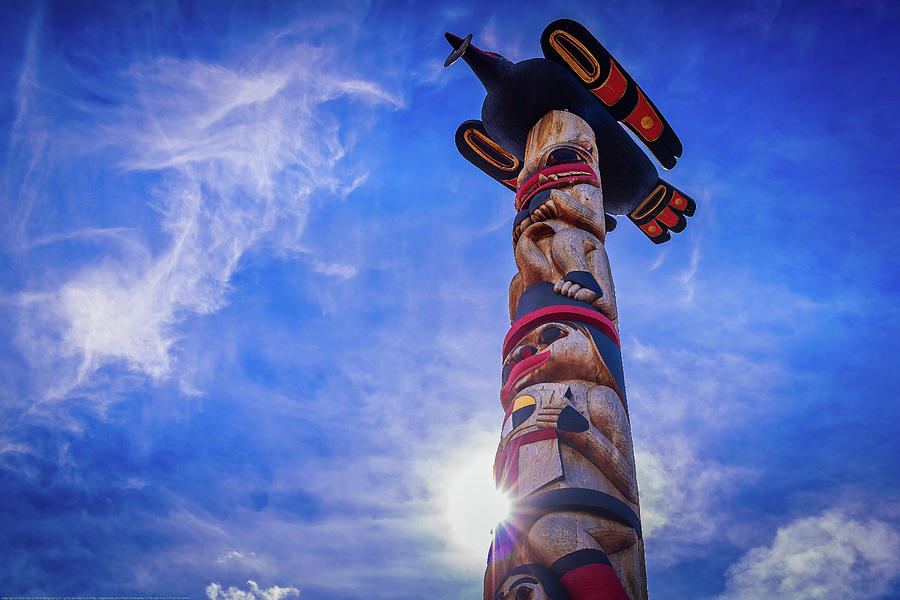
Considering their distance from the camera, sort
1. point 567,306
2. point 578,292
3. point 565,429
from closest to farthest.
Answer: point 565,429, point 567,306, point 578,292

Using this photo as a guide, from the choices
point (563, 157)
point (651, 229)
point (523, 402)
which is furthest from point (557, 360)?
point (651, 229)

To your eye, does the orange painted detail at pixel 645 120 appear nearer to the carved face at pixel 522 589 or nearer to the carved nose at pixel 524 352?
the carved nose at pixel 524 352

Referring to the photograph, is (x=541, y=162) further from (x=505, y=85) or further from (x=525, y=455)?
(x=525, y=455)

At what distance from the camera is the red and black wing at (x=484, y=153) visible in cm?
930

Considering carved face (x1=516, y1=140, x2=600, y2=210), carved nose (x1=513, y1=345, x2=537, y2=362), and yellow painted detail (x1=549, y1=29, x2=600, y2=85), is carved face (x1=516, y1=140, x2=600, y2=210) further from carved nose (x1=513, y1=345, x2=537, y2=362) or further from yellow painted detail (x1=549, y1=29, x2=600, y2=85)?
carved nose (x1=513, y1=345, x2=537, y2=362)

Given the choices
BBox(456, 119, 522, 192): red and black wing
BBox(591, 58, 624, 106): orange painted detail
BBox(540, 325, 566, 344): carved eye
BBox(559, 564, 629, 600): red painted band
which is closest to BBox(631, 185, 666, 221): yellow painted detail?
BBox(591, 58, 624, 106): orange painted detail

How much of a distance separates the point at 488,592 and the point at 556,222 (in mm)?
3402

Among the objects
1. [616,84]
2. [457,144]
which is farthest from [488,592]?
[457,144]

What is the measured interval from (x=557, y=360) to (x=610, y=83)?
16.4ft

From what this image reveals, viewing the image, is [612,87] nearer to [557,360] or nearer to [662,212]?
[662,212]

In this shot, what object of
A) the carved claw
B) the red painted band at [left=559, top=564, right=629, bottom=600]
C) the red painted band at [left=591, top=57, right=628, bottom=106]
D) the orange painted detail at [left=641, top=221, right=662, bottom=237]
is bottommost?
the red painted band at [left=559, top=564, right=629, bottom=600]

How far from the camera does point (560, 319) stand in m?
→ 4.68

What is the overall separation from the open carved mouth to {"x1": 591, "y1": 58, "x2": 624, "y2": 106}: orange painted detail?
2050 millimetres

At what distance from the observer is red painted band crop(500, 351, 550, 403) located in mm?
4359
